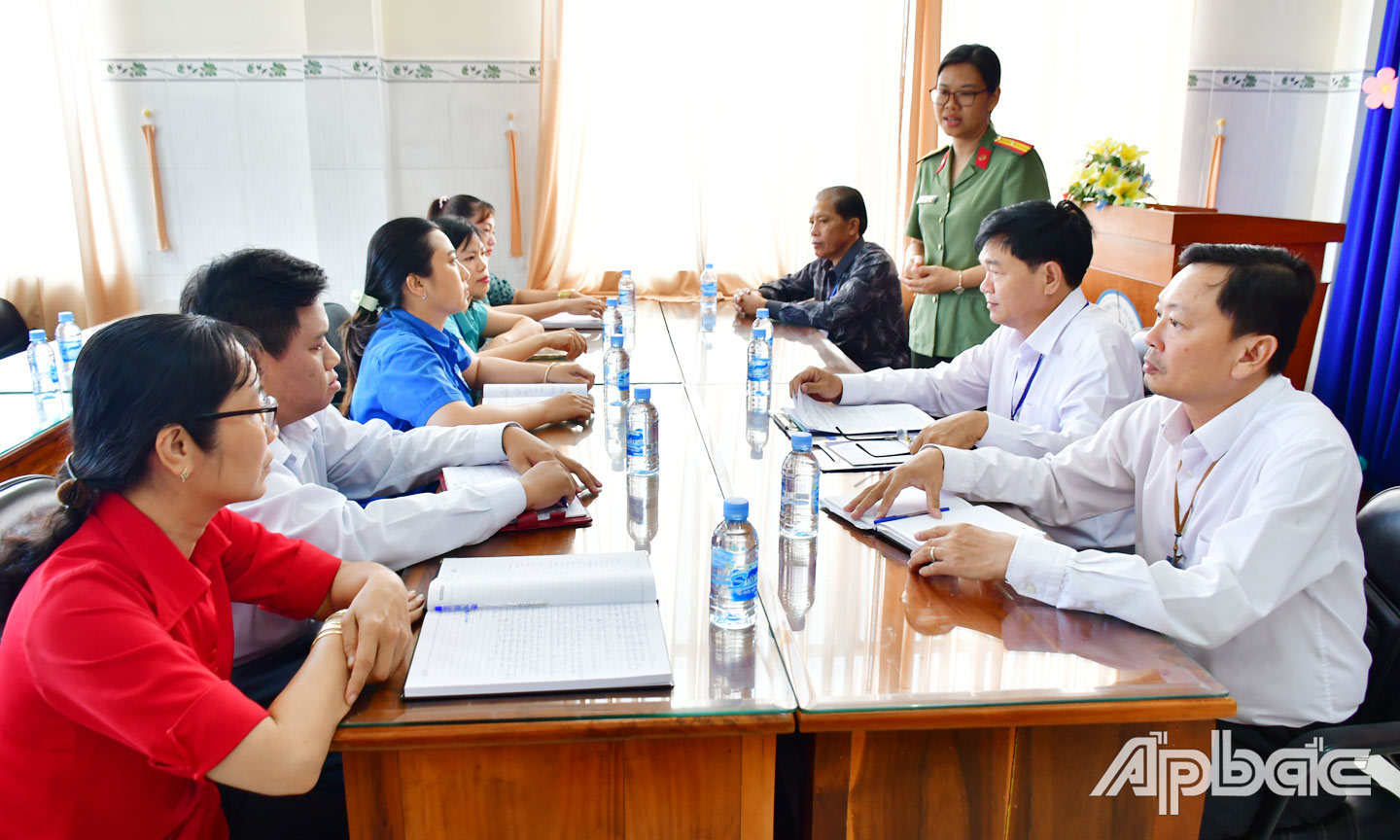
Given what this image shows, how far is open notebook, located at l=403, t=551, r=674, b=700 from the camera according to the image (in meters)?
1.12

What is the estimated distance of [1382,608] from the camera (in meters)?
1.48

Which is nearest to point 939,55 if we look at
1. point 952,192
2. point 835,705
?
point 952,192

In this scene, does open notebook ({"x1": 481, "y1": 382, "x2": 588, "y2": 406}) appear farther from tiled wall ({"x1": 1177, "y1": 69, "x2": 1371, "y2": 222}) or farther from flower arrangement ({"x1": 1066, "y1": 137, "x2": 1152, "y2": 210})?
tiled wall ({"x1": 1177, "y1": 69, "x2": 1371, "y2": 222})

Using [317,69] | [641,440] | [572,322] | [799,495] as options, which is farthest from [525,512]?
[317,69]

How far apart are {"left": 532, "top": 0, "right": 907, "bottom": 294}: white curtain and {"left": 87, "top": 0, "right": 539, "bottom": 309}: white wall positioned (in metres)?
0.28

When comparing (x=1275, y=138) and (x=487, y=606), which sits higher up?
(x=1275, y=138)

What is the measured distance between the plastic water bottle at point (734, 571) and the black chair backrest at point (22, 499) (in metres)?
0.90

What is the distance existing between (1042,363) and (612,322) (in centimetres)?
155

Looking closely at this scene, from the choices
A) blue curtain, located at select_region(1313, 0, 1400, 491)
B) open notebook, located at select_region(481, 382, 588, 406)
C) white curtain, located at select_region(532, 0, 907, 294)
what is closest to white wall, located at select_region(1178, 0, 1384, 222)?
blue curtain, located at select_region(1313, 0, 1400, 491)

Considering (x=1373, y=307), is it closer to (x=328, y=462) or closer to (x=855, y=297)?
(x=855, y=297)

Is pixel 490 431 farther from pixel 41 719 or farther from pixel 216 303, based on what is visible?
pixel 41 719

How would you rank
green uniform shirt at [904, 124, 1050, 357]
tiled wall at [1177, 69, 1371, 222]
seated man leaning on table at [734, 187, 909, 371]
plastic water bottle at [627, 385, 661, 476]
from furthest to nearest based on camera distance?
tiled wall at [1177, 69, 1371, 222] < seated man leaning on table at [734, 187, 909, 371] < green uniform shirt at [904, 124, 1050, 357] < plastic water bottle at [627, 385, 661, 476]

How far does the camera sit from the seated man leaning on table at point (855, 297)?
3.56 meters

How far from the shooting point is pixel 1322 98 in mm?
4668
